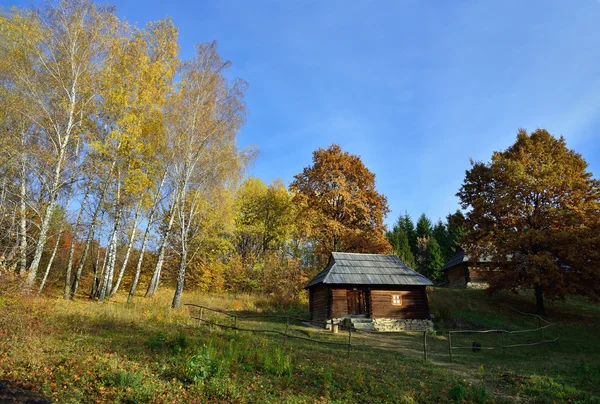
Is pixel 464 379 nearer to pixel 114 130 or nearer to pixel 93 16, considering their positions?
pixel 114 130

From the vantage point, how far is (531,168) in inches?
951

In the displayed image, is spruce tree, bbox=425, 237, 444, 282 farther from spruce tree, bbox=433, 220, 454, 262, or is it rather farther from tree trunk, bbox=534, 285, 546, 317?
tree trunk, bbox=534, 285, 546, 317

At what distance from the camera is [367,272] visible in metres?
22.8

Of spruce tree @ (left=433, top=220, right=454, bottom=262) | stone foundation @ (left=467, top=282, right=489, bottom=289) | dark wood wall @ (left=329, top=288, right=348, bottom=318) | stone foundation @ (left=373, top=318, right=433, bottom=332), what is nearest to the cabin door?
dark wood wall @ (left=329, top=288, right=348, bottom=318)

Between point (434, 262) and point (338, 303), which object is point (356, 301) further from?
point (434, 262)

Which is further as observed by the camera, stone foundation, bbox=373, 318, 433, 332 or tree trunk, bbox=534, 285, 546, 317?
tree trunk, bbox=534, 285, 546, 317

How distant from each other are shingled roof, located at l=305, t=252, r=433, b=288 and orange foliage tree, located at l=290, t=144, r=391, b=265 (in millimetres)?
5080

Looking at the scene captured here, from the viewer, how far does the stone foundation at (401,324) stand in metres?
21.6

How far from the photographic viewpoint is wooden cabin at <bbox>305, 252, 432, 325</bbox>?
2169 cm

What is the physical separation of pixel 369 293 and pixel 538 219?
1194 centimetres

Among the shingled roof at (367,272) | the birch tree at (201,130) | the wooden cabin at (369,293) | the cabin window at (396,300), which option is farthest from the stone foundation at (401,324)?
the birch tree at (201,130)

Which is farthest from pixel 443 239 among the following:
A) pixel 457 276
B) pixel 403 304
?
pixel 403 304

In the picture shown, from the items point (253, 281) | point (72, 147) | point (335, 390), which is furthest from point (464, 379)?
point (253, 281)

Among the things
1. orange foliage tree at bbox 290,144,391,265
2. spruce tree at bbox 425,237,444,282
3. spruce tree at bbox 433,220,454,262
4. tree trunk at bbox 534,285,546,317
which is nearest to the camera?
tree trunk at bbox 534,285,546,317
